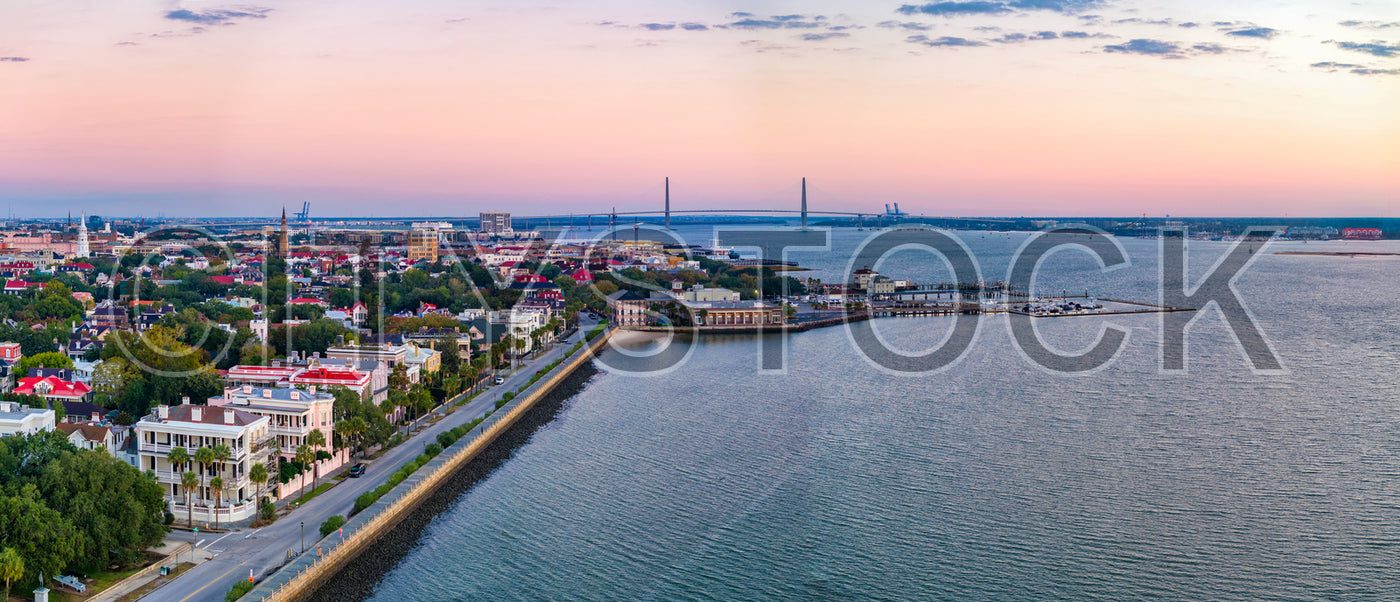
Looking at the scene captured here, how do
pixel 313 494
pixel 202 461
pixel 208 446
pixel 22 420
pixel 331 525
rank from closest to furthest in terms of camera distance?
pixel 331 525 < pixel 202 461 < pixel 208 446 < pixel 313 494 < pixel 22 420

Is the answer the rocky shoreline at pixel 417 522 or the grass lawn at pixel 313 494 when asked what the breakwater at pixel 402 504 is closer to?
the rocky shoreline at pixel 417 522

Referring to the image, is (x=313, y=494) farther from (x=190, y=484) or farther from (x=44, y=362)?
(x=44, y=362)

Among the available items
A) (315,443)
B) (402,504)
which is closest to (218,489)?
(315,443)

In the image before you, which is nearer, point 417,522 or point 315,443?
point 417,522

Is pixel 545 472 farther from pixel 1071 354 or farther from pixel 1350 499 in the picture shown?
pixel 1071 354

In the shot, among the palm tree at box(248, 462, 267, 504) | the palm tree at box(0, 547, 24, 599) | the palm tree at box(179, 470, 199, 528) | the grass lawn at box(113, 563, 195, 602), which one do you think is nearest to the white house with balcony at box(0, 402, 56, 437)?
the palm tree at box(179, 470, 199, 528)
